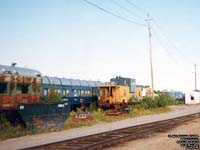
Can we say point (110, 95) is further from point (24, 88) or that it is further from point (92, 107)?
point (24, 88)

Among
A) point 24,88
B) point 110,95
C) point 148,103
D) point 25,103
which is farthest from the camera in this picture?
point 148,103

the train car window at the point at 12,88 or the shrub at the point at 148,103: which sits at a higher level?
the train car window at the point at 12,88

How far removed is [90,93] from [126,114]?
599 centimetres

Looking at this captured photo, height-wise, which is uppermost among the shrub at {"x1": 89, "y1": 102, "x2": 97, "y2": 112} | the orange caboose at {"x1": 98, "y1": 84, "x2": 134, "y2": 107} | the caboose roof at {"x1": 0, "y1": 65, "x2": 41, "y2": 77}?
the caboose roof at {"x1": 0, "y1": 65, "x2": 41, "y2": 77}

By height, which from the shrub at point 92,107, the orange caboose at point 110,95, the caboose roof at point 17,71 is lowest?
the shrub at point 92,107

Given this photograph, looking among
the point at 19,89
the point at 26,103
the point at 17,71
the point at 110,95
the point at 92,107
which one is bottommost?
the point at 92,107

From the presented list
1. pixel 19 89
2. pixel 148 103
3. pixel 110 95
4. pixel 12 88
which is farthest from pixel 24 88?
pixel 148 103

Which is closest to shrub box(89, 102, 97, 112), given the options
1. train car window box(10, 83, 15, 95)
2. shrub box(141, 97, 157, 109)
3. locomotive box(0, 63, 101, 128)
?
shrub box(141, 97, 157, 109)

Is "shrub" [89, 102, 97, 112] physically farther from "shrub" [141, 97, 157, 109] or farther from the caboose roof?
the caboose roof

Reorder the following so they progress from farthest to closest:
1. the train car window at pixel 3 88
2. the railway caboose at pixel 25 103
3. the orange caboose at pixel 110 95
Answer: the orange caboose at pixel 110 95, the train car window at pixel 3 88, the railway caboose at pixel 25 103

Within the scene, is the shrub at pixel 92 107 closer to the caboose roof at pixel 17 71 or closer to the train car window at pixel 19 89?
the caboose roof at pixel 17 71

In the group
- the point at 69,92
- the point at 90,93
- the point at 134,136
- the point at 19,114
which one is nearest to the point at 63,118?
the point at 19,114

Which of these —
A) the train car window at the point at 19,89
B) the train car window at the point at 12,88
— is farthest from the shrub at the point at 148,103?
the train car window at the point at 12,88

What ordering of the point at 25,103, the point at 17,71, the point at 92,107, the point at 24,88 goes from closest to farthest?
1. the point at 25,103
2. the point at 24,88
3. the point at 17,71
4. the point at 92,107
